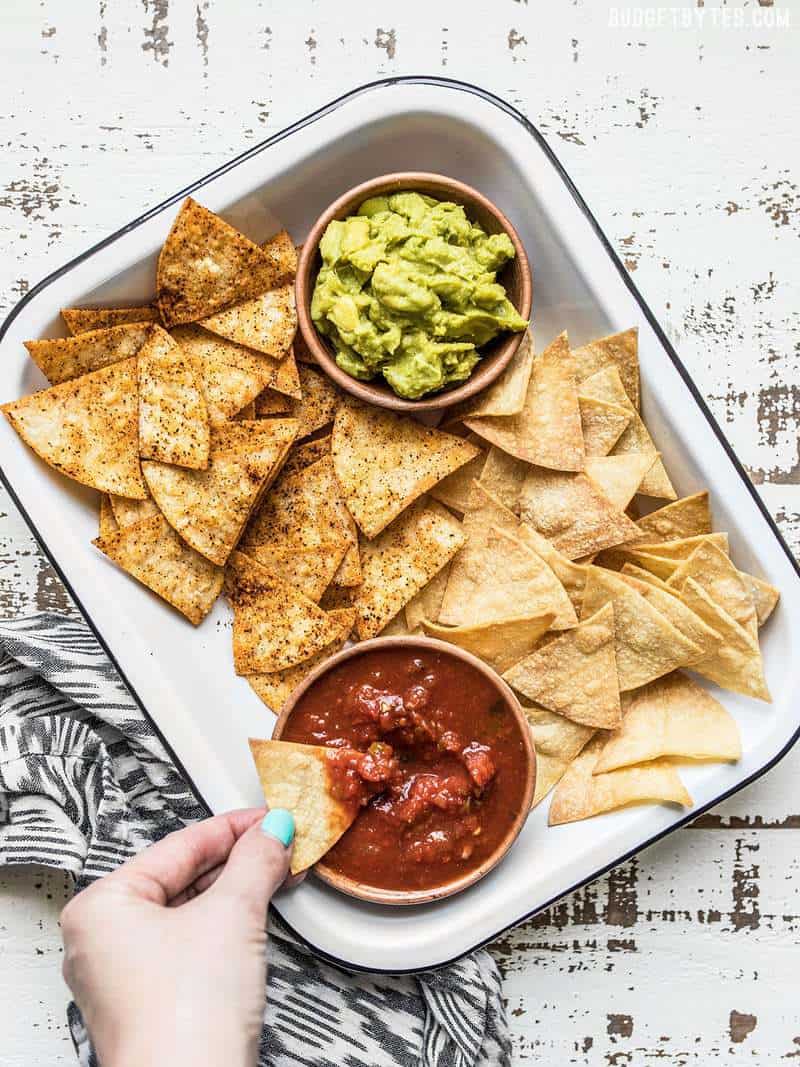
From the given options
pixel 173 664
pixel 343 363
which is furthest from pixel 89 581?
pixel 343 363

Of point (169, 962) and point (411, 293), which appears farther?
point (411, 293)

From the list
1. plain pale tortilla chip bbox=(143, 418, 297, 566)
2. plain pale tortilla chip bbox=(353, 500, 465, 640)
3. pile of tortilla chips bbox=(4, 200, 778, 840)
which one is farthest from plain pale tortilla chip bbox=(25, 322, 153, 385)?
plain pale tortilla chip bbox=(353, 500, 465, 640)

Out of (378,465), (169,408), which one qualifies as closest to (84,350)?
(169,408)

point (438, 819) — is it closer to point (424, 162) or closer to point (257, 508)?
point (257, 508)

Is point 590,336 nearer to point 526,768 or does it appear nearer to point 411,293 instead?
point 411,293

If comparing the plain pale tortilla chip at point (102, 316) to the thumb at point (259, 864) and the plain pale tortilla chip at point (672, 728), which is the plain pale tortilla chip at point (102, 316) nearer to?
the thumb at point (259, 864)

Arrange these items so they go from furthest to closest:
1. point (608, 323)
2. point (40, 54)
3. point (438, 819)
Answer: point (40, 54) → point (608, 323) → point (438, 819)
